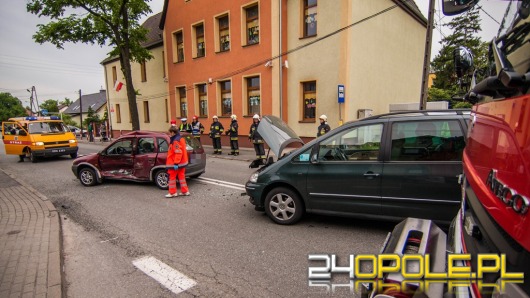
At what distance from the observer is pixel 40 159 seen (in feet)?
48.5

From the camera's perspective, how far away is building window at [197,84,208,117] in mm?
19067

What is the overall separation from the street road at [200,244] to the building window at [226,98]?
452 inches

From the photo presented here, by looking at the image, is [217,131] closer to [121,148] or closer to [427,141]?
[121,148]

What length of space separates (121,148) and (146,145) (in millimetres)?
835

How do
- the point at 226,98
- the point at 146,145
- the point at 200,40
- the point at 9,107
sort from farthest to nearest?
the point at 9,107, the point at 200,40, the point at 226,98, the point at 146,145

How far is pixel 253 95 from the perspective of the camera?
16.3 m

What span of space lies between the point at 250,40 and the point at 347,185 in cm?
1386

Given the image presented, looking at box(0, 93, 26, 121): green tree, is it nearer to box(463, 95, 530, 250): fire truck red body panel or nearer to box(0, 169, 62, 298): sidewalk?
box(0, 169, 62, 298): sidewalk

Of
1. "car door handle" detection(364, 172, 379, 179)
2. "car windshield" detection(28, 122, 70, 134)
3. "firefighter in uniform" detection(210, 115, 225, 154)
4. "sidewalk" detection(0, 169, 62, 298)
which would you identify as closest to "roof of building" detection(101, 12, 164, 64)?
"car windshield" detection(28, 122, 70, 134)

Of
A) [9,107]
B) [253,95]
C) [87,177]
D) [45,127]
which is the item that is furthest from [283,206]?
[9,107]

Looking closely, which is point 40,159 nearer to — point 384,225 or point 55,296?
point 55,296

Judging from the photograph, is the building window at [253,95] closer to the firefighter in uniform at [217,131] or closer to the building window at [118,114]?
the firefighter in uniform at [217,131]

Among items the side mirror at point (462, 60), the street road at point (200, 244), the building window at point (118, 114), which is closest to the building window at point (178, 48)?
the building window at point (118, 114)

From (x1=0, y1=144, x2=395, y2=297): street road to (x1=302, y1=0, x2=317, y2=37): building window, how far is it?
414 inches
